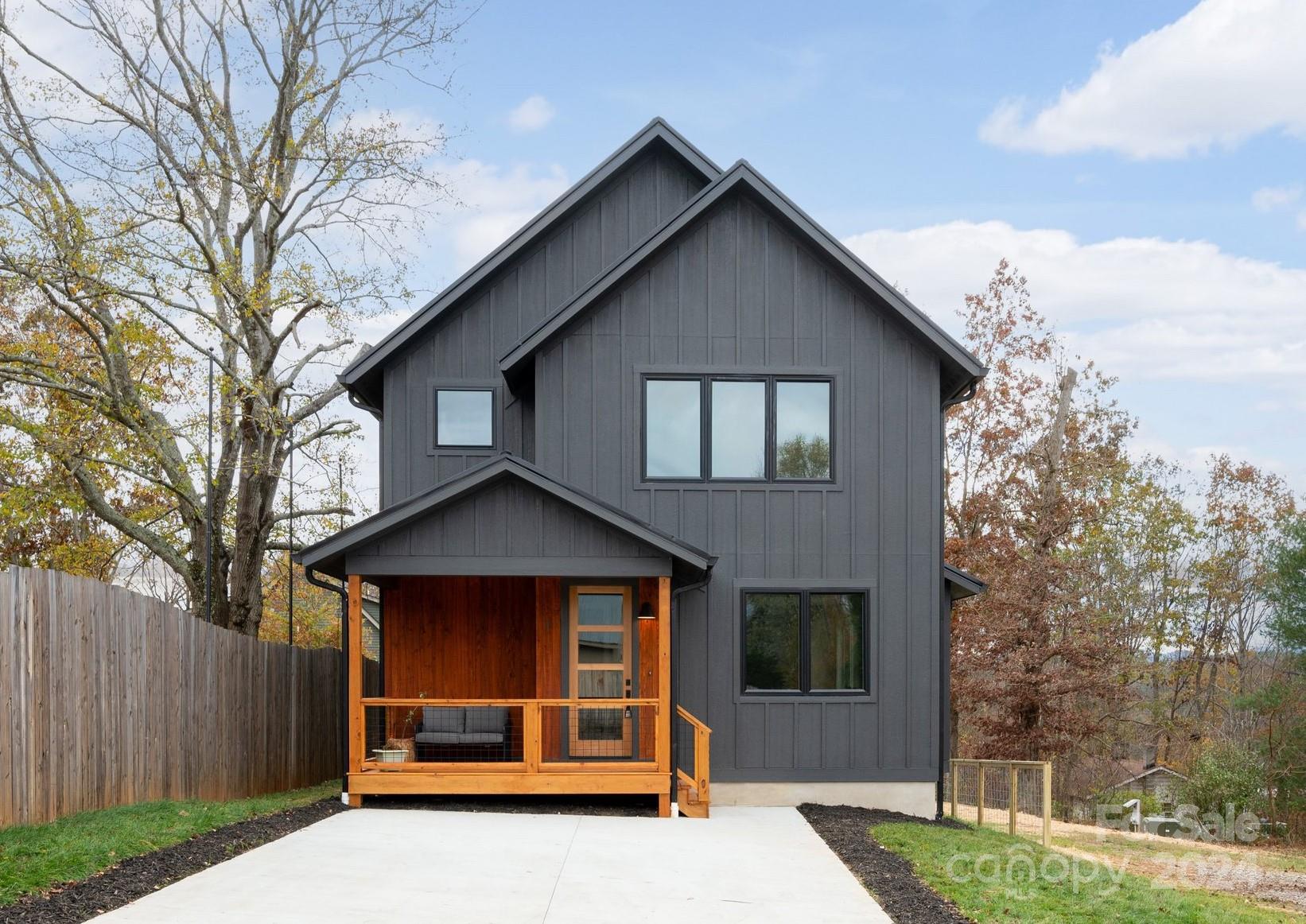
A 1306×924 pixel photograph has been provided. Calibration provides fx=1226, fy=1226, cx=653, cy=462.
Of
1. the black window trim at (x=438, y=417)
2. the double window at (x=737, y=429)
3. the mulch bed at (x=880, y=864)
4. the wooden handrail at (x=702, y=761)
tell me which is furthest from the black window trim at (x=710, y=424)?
the mulch bed at (x=880, y=864)

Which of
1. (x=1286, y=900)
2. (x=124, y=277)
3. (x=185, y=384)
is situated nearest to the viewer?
(x=1286, y=900)

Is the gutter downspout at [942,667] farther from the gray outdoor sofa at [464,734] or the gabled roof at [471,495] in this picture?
the gray outdoor sofa at [464,734]

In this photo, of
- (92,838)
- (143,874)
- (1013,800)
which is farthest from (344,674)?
(1013,800)

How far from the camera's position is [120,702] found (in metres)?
11.0

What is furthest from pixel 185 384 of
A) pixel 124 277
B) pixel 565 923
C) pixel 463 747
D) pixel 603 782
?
pixel 565 923

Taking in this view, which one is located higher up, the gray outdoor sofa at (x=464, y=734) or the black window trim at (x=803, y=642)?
the black window trim at (x=803, y=642)

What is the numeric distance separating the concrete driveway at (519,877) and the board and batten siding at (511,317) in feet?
16.3

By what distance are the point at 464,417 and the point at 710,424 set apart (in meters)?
3.32

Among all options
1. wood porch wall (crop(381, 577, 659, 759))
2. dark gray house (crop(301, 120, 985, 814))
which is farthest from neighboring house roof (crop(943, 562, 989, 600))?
wood porch wall (crop(381, 577, 659, 759))

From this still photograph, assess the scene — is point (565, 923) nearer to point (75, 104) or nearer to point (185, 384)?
point (75, 104)

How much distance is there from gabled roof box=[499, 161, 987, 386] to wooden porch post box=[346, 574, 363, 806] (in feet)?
10.6

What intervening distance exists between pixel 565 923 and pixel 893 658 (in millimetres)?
7674

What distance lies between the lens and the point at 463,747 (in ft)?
46.4

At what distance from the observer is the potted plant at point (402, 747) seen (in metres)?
13.5
